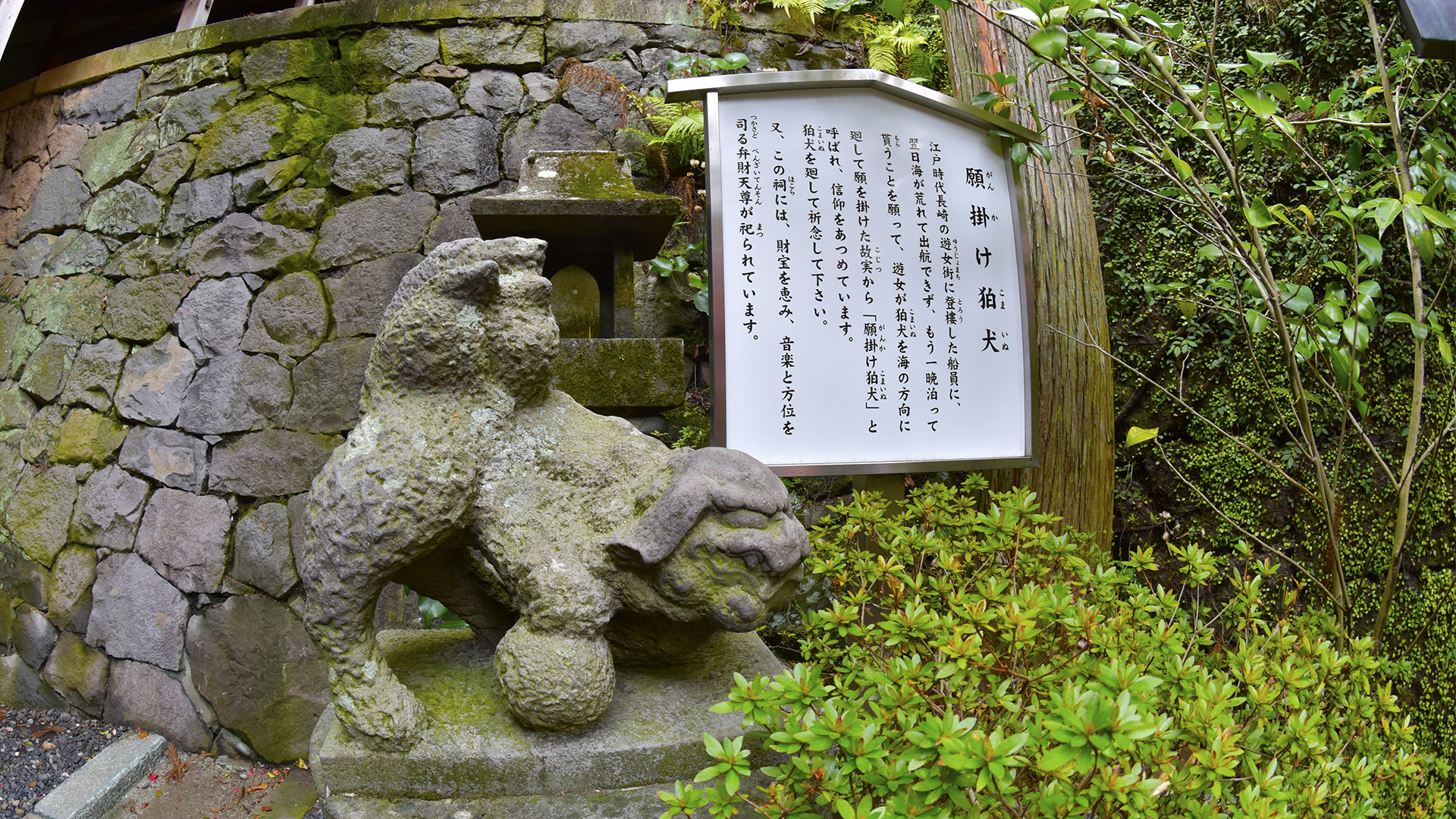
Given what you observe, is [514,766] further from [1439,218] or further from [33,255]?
[33,255]

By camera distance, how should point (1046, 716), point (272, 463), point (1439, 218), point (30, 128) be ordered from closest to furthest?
point (1046, 716), point (1439, 218), point (272, 463), point (30, 128)

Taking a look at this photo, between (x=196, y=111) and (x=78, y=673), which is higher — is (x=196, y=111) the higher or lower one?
the higher one

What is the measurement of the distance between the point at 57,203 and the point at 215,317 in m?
1.44

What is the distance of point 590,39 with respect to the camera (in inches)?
150

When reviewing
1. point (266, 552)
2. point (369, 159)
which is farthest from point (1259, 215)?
point (266, 552)

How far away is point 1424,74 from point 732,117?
2.31 m

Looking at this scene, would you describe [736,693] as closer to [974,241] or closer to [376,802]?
[376,802]

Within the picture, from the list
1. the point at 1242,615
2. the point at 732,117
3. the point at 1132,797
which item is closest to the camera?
the point at 1132,797

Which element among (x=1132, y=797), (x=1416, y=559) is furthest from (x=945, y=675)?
(x=1416, y=559)

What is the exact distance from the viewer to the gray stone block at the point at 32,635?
3986 mm

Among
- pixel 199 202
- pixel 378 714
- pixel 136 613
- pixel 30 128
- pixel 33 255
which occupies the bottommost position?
pixel 136 613

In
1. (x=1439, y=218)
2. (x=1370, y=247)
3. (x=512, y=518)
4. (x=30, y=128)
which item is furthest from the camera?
(x=30, y=128)

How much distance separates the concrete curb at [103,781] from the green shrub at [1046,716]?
3397mm

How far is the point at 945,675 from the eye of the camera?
1.16m
